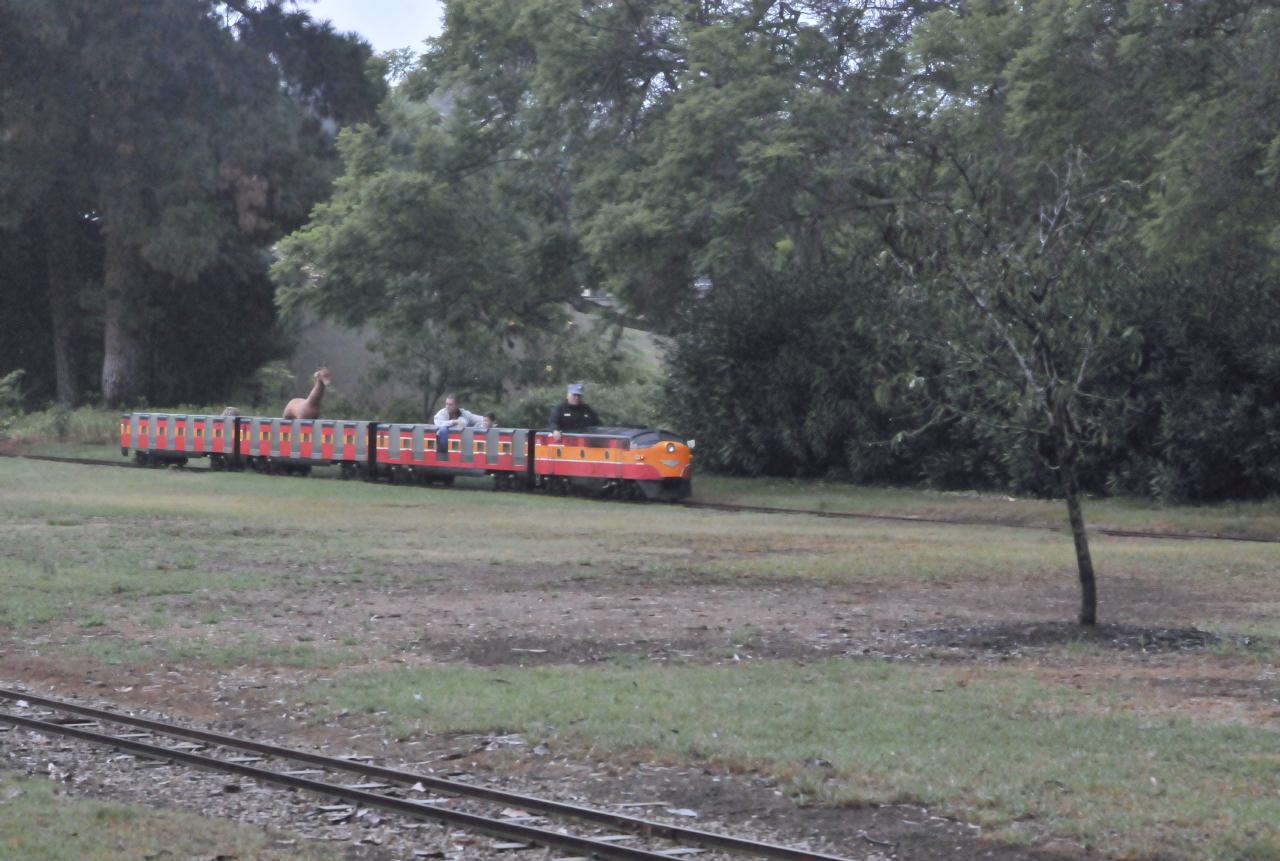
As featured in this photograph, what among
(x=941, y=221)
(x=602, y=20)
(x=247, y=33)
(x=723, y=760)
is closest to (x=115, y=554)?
(x=941, y=221)

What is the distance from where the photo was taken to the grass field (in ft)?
30.5

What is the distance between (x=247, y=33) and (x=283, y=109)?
2.64 m

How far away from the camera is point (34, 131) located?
160ft

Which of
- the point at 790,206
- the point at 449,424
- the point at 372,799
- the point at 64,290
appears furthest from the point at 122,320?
the point at 372,799

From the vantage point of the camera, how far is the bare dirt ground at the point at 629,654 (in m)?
8.62

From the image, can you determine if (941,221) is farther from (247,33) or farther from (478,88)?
(247,33)

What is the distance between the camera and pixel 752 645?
14.0 meters

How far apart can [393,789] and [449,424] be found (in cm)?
2496

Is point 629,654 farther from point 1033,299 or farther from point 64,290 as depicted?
point 64,290

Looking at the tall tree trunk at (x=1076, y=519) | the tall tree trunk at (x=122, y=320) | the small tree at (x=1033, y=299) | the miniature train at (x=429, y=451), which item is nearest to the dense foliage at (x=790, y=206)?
the small tree at (x=1033, y=299)

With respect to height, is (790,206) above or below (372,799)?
above

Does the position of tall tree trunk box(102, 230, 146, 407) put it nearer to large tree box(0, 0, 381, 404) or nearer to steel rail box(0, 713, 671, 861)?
large tree box(0, 0, 381, 404)

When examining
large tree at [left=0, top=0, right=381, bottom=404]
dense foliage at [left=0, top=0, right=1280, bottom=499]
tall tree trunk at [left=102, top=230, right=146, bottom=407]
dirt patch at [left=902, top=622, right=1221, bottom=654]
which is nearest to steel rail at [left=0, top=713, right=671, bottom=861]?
dirt patch at [left=902, top=622, right=1221, bottom=654]

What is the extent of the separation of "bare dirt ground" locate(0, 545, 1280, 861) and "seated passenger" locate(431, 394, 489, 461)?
1476 cm
